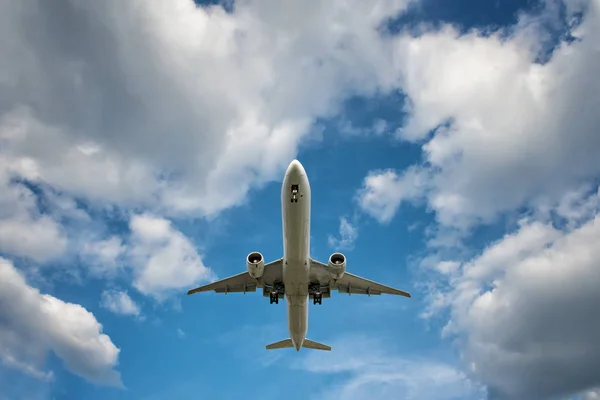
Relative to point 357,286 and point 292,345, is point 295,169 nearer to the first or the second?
point 357,286

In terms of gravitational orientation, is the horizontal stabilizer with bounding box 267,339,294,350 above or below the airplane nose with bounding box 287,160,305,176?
below

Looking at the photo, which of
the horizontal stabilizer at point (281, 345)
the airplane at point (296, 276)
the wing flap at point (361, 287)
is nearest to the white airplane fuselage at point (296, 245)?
the airplane at point (296, 276)

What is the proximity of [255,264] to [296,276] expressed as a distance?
3.29 m

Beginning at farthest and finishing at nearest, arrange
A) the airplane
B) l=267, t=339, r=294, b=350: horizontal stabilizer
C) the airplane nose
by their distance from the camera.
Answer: l=267, t=339, r=294, b=350: horizontal stabilizer
the airplane
the airplane nose

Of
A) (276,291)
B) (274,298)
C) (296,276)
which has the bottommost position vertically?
(296,276)

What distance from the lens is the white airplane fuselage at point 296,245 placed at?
Answer: 3034 centimetres

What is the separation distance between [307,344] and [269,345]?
362 centimetres

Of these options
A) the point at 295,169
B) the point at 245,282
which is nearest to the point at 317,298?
the point at 245,282

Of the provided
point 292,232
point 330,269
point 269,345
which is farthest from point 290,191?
point 269,345

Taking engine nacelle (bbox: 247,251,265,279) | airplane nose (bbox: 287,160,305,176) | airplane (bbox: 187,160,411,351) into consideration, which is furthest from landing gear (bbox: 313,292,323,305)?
airplane nose (bbox: 287,160,305,176)

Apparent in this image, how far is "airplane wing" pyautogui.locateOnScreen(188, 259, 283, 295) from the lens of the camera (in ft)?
130

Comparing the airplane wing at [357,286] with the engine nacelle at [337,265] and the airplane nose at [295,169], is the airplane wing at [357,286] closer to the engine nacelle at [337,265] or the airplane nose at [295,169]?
the engine nacelle at [337,265]

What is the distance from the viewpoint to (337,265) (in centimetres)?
3709

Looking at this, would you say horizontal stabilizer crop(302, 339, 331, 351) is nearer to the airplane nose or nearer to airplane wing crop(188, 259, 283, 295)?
airplane wing crop(188, 259, 283, 295)
